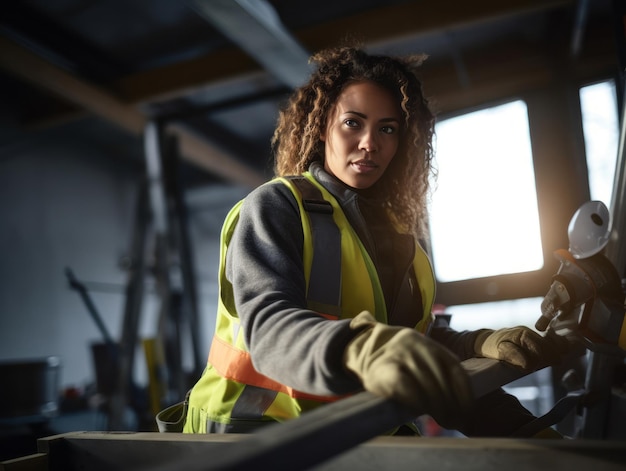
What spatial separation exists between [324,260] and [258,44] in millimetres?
2455

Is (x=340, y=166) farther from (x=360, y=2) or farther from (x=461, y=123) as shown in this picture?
(x=461, y=123)

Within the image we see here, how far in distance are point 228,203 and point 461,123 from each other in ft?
14.7

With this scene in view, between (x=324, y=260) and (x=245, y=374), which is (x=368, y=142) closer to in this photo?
(x=324, y=260)

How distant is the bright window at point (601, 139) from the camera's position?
3465 mm

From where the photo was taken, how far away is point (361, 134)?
132 cm

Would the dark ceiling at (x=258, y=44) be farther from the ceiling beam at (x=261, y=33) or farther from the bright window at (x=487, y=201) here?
the bright window at (x=487, y=201)

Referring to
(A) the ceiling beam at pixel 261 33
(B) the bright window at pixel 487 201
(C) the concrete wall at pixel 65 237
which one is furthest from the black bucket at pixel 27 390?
(B) the bright window at pixel 487 201

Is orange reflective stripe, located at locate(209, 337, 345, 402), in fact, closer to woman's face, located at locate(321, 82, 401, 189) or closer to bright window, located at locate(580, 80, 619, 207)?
woman's face, located at locate(321, 82, 401, 189)

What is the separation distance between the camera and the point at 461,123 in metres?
3.87

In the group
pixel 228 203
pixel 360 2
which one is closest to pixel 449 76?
pixel 360 2

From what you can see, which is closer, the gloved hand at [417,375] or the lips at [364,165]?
the gloved hand at [417,375]

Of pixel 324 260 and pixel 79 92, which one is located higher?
pixel 79 92

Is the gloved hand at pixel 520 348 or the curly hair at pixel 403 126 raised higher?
the curly hair at pixel 403 126

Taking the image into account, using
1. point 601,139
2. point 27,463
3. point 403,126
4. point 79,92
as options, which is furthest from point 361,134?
point 79,92
